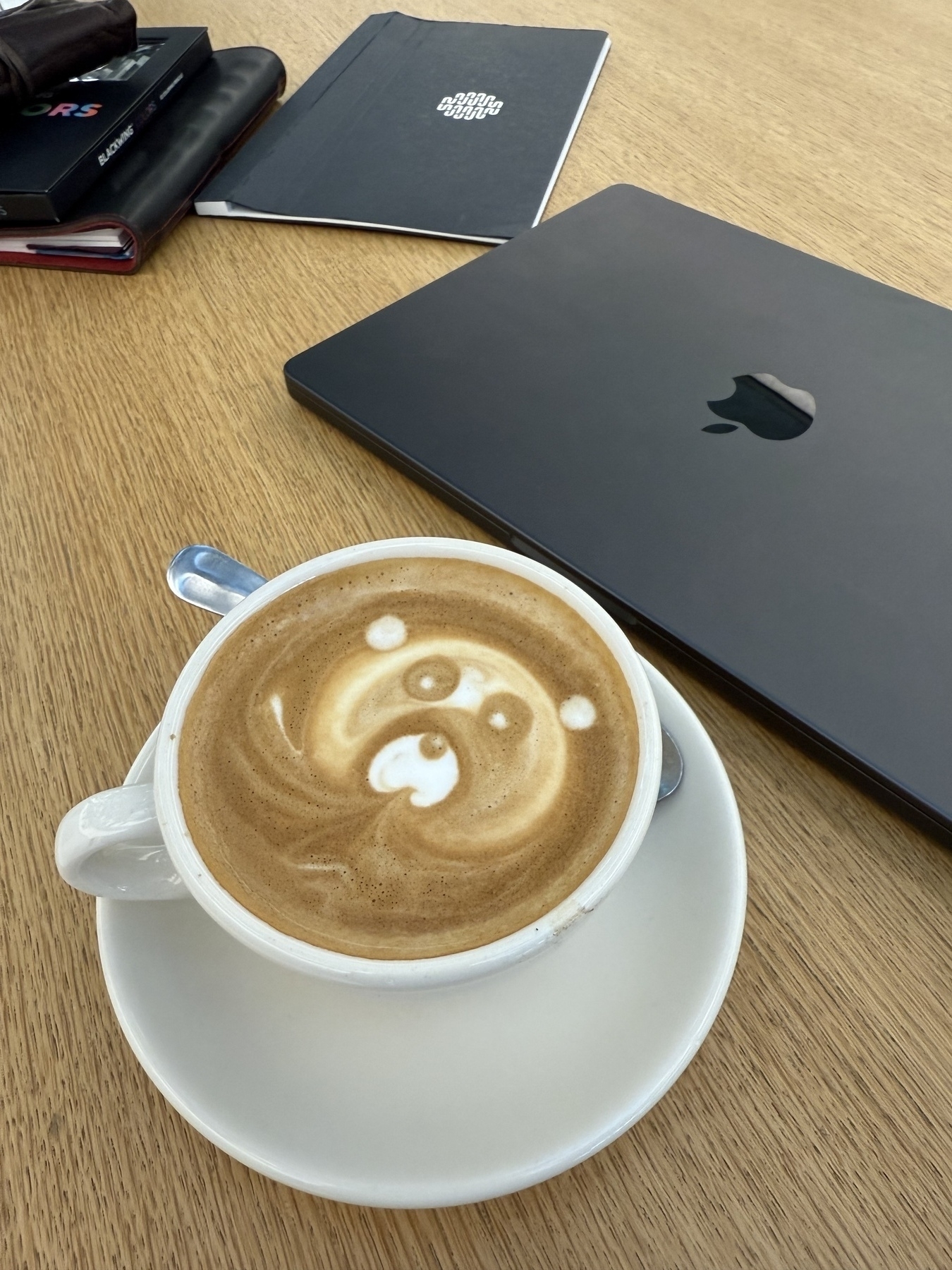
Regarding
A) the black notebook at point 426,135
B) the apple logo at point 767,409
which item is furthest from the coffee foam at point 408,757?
the black notebook at point 426,135

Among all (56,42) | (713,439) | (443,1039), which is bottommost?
(443,1039)

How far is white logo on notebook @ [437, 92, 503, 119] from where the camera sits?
931 millimetres

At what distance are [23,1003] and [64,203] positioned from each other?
2.27 feet

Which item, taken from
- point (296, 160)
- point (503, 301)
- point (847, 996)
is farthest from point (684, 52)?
point (847, 996)

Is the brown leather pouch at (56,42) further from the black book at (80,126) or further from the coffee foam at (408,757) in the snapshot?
the coffee foam at (408,757)

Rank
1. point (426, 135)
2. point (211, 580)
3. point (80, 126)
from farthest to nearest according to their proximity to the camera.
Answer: point (426, 135) < point (80, 126) < point (211, 580)

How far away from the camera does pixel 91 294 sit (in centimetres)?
81

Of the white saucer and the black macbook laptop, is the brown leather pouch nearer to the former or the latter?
the black macbook laptop

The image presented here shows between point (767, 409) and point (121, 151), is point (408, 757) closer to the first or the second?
point (767, 409)

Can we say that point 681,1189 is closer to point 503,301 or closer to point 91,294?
point 503,301

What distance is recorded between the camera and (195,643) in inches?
22.1

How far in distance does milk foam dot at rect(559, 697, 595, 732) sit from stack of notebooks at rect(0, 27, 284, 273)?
0.65 meters

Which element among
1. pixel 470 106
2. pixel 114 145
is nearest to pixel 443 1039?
pixel 114 145

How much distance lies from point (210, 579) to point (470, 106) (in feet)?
2.32
